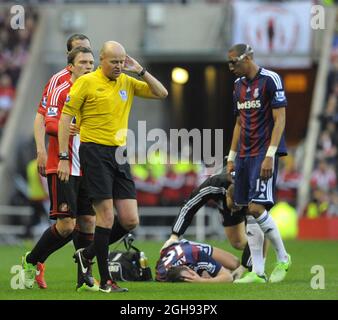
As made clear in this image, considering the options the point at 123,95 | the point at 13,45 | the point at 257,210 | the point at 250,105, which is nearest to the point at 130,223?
the point at 123,95

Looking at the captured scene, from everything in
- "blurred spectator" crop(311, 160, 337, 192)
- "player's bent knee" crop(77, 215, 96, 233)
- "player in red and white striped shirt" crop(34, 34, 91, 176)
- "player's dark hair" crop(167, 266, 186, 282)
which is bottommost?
"blurred spectator" crop(311, 160, 337, 192)

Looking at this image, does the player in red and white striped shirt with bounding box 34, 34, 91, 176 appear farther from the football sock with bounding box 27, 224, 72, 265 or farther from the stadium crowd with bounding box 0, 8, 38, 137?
the stadium crowd with bounding box 0, 8, 38, 137

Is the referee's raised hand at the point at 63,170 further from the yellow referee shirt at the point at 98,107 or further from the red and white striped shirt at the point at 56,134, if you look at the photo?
the red and white striped shirt at the point at 56,134

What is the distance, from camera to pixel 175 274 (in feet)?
40.5

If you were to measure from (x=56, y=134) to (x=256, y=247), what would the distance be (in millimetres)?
2555

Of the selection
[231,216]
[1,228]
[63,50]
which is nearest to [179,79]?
[63,50]

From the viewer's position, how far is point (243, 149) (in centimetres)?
1224

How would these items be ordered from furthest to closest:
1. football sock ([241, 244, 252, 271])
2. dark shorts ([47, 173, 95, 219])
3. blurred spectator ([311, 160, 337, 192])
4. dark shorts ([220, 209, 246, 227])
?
blurred spectator ([311, 160, 337, 192])
dark shorts ([220, 209, 246, 227])
football sock ([241, 244, 252, 271])
dark shorts ([47, 173, 95, 219])

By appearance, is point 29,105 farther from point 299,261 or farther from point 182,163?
point 299,261

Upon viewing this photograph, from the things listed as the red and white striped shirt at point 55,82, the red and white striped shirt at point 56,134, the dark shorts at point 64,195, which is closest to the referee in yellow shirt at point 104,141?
the dark shorts at point 64,195

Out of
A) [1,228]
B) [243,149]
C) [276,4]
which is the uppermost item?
[276,4]

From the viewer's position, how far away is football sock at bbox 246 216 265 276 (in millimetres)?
12273

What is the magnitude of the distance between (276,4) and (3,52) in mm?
7328

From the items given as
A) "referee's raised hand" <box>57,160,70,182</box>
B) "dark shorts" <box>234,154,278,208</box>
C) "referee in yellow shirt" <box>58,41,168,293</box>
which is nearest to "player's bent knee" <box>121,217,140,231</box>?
"referee in yellow shirt" <box>58,41,168,293</box>
